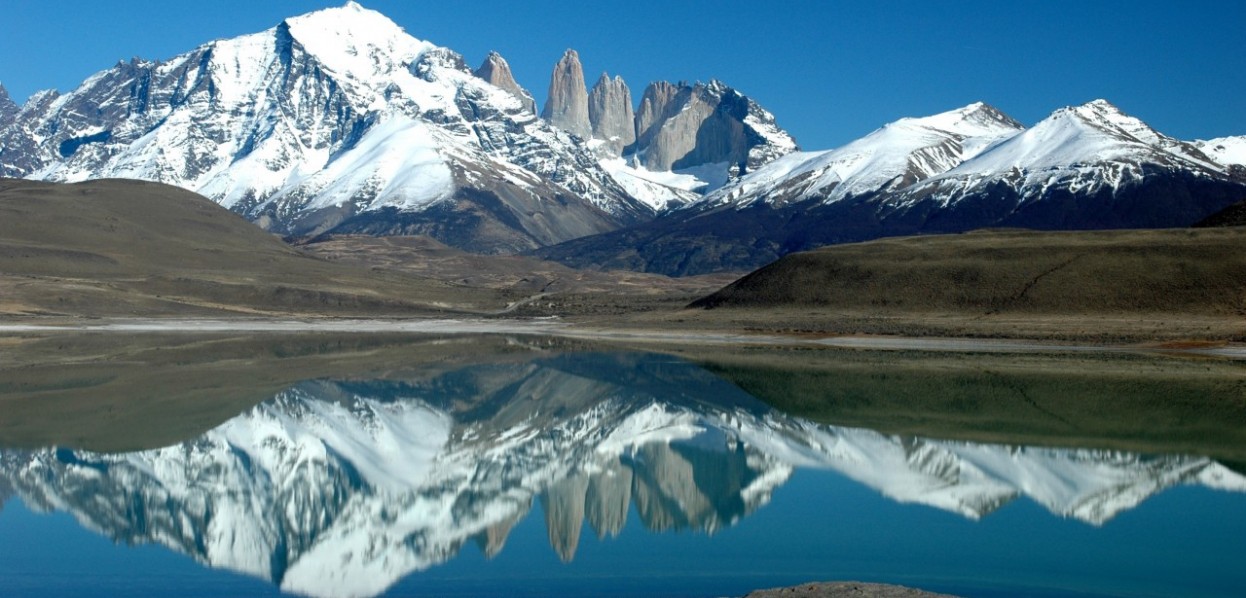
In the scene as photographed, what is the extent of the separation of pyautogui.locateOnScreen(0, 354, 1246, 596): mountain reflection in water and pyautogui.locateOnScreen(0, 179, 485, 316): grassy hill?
3393 inches

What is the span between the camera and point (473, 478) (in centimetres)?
3747

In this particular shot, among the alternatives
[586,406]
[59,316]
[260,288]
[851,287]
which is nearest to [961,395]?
[586,406]

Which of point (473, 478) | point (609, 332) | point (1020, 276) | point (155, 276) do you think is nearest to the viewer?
point (473, 478)

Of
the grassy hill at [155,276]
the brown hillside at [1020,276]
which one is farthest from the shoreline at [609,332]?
the grassy hill at [155,276]

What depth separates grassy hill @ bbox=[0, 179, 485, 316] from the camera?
133625 millimetres

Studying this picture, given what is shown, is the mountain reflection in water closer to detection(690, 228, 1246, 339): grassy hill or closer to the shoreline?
the shoreline

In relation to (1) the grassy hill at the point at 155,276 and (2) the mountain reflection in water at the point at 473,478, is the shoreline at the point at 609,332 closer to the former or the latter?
(1) the grassy hill at the point at 155,276

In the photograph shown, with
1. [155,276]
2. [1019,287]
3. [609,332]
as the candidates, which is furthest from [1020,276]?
[155,276]

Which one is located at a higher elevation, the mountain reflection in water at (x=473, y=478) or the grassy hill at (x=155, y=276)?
the grassy hill at (x=155, y=276)

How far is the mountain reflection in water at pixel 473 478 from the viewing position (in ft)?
93.8

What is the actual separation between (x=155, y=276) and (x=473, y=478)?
12835cm

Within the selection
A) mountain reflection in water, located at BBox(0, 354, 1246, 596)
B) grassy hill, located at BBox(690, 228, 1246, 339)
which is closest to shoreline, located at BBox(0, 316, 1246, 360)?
grassy hill, located at BBox(690, 228, 1246, 339)

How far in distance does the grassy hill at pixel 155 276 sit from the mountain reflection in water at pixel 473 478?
3393 inches

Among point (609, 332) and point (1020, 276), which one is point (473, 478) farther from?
point (1020, 276)
